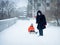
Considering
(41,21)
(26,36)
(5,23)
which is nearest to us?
(41,21)

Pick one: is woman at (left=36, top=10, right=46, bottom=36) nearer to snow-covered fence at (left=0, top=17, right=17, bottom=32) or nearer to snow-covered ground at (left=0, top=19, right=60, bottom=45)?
snow-covered ground at (left=0, top=19, right=60, bottom=45)

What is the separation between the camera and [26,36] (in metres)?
2.62

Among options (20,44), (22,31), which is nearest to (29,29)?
(22,31)

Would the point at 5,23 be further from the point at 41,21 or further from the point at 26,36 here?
the point at 41,21

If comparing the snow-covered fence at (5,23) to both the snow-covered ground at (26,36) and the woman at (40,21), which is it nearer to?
the snow-covered ground at (26,36)

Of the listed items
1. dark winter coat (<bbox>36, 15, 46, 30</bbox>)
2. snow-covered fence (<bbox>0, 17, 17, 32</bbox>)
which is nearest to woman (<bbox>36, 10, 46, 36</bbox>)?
dark winter coat (<bbox>36, 15, 46, 30</bbox>)

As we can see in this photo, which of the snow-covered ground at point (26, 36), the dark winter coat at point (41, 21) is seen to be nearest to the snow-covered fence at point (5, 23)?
the snow-covered ground at point (26, 36)

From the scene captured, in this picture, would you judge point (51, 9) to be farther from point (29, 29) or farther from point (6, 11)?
point (6, 11)

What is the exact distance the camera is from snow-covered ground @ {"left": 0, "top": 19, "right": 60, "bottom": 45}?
7.06ft

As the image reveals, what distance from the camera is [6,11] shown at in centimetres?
244

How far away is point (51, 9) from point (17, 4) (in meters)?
0.52

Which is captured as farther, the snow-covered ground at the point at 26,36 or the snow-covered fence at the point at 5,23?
the snow-covered fence at the point at 5,23

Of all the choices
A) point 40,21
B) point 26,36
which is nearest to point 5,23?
point 26,36

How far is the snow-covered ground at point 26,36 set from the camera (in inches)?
84.7
